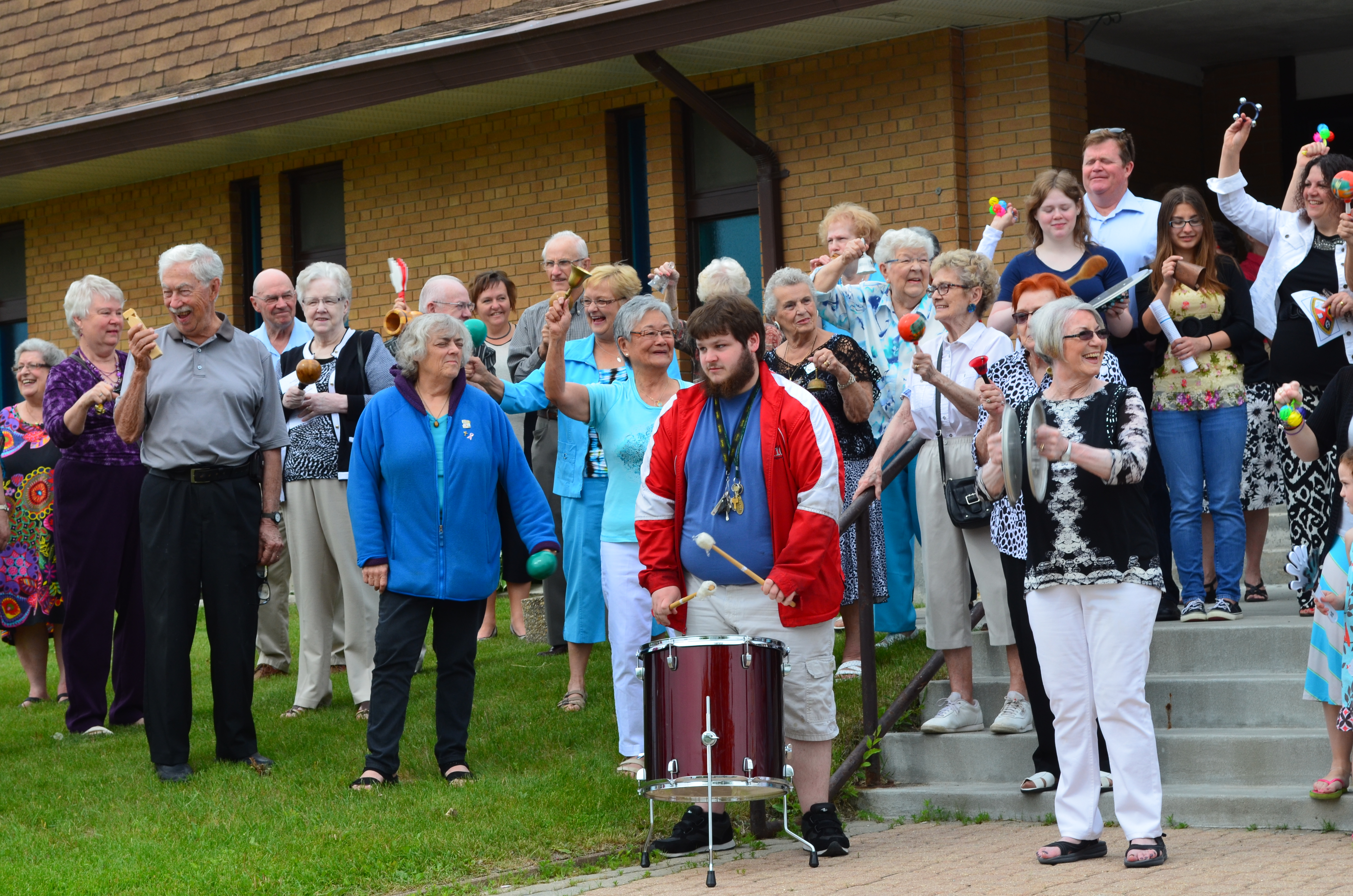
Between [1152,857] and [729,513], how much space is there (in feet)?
6.39

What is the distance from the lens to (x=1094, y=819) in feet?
18.7

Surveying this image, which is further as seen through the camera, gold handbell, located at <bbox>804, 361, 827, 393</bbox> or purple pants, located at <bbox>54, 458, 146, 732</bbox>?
purple pants, located at <bbox>54, 458, 146, 732</bbox>

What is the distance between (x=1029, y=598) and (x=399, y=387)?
114 inches

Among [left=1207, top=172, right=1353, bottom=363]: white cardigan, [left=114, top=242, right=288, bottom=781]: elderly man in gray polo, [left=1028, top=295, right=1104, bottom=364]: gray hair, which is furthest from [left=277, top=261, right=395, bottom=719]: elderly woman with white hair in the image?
[left=1207, top=172, right=1353, bottom=363]: white cardigan

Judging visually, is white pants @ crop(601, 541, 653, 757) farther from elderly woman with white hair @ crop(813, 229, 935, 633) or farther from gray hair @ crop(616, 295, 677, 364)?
elderly woman with white hair @ crop(813, 229, 935, 633)

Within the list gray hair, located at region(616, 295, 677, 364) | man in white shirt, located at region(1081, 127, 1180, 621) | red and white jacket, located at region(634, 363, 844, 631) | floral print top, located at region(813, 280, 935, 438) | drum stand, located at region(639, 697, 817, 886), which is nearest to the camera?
drum stand, located at region(639, 697, 817, 886)

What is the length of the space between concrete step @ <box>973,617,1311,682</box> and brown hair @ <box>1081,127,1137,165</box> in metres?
2.34

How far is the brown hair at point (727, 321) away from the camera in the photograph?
591 centimetres

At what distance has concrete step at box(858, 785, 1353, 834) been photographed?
5914 millimetres

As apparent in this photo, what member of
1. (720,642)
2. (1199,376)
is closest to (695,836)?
(720,642)

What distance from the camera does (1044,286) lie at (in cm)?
633

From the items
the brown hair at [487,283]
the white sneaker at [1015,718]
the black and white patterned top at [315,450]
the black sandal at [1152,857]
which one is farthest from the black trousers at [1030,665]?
the brown hair at [487,283]

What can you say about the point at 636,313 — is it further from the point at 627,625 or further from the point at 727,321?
the point at 627,625

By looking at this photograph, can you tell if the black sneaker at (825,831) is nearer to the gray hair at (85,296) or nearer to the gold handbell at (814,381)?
the gold handbell at (814,381)
